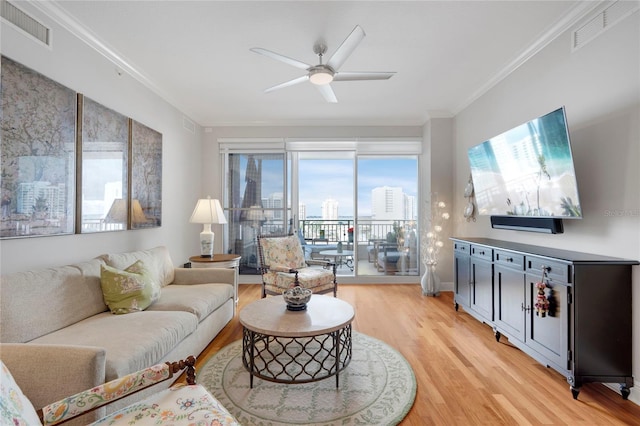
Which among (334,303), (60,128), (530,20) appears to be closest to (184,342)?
(334,303)

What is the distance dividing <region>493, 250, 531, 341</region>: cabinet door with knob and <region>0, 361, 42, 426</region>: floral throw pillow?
2.92 m

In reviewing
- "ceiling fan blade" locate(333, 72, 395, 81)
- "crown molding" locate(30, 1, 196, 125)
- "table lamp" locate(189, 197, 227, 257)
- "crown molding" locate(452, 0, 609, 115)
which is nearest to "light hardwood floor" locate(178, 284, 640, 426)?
"table lamp" locate(189, 197, 227, 257)

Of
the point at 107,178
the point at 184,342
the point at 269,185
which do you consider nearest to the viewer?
the point at 184,342

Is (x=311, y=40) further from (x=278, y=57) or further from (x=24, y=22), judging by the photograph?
(x=24, y=22)

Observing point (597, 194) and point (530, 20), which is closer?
point (597, 194)

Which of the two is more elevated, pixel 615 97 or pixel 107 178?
pixel 615 97

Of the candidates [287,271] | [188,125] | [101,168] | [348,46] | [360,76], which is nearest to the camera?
[348,46]

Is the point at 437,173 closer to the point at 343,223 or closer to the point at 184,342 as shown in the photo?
the point at 343,223

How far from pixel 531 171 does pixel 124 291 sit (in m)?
3.38

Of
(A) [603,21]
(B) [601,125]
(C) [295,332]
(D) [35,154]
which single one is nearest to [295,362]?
(C) [295,332]

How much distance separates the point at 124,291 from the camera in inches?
88.0

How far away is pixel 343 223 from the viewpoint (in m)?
5.92

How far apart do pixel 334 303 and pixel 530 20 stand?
276cm

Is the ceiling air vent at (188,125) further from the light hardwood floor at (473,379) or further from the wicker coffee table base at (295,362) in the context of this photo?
the wicker coffee table base at (295,362)
